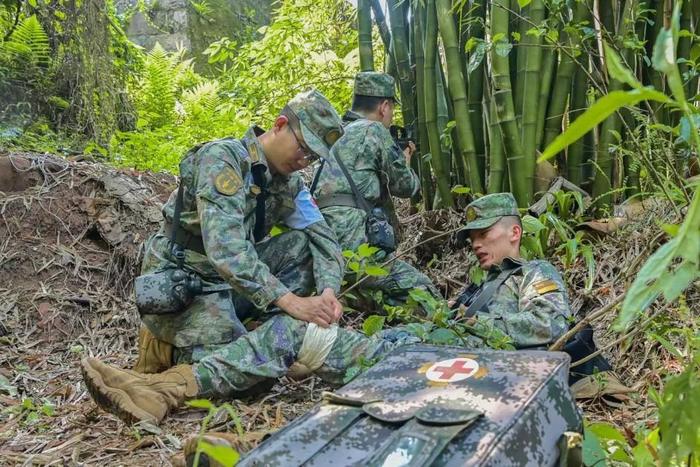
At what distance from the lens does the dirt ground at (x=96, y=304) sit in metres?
2.77

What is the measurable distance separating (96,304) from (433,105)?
2.20 metres

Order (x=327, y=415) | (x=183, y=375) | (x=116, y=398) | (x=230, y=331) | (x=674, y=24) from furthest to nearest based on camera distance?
(x=230, y=331) < (x=183, y=375) < (x=116, y=398) < (x=327, y=415) < (x=674, y=24)

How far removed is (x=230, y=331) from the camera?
3268 millimetres

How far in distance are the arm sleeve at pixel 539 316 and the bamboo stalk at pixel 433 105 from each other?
187 centimetres

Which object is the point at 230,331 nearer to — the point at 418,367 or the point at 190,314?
the point at 190,314

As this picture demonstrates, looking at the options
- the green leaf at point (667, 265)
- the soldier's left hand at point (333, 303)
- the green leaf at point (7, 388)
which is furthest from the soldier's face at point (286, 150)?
the green leaf at point (667, 265)

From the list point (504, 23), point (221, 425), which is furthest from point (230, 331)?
point (504, 23)

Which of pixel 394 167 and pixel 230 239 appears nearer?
pixel 230 239

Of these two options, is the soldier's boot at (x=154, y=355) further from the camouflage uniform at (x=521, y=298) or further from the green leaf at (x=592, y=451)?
the green leaf at (x=592, y=451)

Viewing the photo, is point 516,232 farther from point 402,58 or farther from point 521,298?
point 402,58

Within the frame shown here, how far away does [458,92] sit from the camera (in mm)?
4641

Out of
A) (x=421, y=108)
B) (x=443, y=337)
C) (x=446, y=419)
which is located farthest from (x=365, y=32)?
(x=446, y=419)

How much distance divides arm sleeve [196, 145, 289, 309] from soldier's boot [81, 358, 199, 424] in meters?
0.40

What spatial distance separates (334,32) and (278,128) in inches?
169
